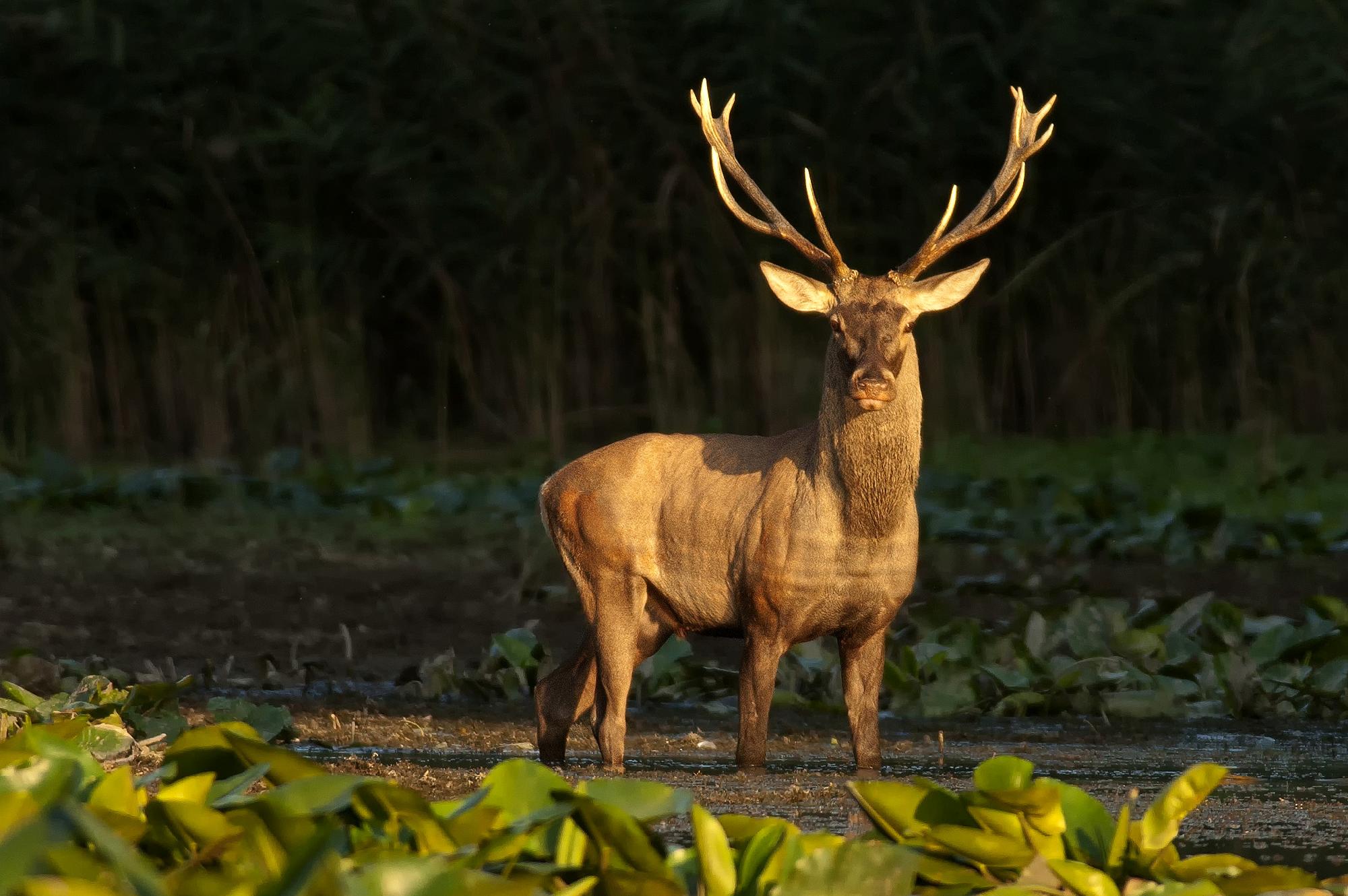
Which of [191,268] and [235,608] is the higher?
[191,268]

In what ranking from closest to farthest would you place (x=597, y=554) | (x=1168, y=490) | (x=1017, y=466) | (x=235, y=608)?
1. (x=597, y=554)
2. (x=235, y=608)
3. (x=1168, y=490)
4. (x=1017, y=466)

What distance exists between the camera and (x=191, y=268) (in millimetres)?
13172

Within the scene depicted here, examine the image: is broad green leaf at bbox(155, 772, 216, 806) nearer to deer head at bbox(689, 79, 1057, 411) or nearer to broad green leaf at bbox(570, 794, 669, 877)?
broad green leaf at bbox(570, 794, 669, 877)

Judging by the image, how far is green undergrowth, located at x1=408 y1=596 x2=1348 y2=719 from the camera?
23.3ft

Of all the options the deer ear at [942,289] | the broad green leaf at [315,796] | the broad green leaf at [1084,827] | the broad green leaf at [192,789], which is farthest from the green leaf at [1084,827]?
the deer ear at [942,289]

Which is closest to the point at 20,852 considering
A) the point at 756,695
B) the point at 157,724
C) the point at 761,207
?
the point at 157,724

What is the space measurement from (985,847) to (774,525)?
2.30 metres

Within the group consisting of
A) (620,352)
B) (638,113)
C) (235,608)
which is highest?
(638,113)

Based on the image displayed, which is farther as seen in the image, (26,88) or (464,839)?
(26,88)

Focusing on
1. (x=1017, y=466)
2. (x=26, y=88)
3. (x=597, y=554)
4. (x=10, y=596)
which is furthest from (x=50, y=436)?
(x=597, y=554)

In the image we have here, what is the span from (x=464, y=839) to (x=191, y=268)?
9.94 metres

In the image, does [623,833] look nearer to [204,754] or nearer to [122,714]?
[204,754]

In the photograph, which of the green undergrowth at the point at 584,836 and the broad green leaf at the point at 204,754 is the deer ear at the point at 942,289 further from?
the broad green leaf at the point at 204,754

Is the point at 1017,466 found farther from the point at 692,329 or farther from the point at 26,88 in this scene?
the point at 26,88
